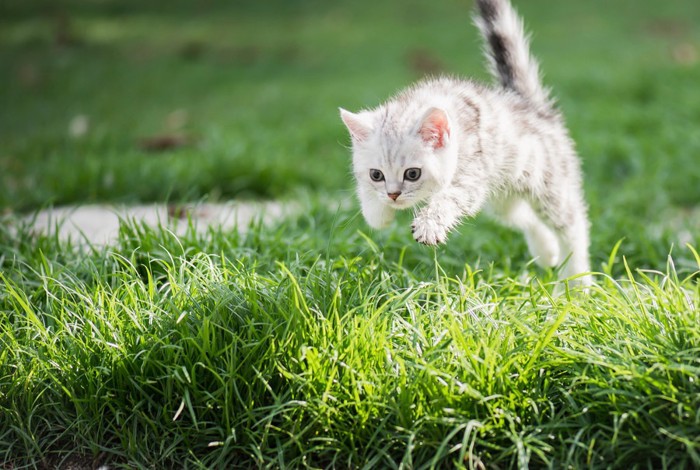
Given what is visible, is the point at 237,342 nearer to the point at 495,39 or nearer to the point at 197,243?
the point at 197,243

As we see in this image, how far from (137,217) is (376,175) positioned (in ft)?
7.16

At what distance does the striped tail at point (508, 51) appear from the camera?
3.67m

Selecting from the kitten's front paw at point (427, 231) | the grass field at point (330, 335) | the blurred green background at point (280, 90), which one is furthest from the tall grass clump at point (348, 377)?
the blurred green background at point (280, 90)

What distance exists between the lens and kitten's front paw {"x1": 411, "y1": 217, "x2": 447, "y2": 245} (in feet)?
9.14

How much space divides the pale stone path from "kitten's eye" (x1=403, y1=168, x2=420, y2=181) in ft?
4.67

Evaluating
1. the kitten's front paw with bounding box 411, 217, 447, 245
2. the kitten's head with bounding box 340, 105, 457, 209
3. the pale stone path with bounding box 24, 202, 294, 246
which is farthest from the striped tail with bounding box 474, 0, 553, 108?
the pale stone path with bounding box 24, 202, 294, 246

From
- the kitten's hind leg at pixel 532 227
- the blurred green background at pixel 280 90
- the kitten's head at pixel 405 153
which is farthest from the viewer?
the blurred green background at pixel 280 90

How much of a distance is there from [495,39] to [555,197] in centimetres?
78

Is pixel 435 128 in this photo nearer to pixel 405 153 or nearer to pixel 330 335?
pixel 405 153

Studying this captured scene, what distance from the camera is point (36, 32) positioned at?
11656 mm

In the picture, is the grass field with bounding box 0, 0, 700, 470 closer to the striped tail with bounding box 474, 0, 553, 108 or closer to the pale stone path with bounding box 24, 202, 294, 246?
the pale stone path with bounding box 24, 202, 294, 246

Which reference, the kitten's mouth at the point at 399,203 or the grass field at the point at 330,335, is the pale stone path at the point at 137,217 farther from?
the kitten's mouth at the point at 399,203

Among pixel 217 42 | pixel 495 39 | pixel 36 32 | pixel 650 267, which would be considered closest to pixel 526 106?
pixel 495 39

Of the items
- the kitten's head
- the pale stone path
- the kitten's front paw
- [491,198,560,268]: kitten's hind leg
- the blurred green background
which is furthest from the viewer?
the blurred green background
